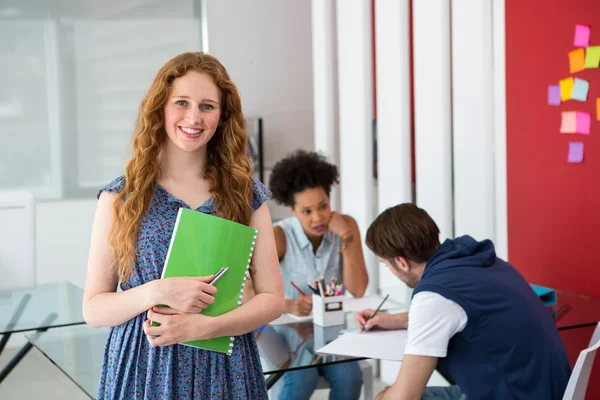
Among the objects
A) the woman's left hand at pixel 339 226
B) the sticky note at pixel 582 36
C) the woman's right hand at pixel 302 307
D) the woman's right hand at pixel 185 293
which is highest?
the sticky note at pixel 582 36

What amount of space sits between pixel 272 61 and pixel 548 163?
2870 mm

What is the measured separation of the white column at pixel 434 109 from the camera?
10.6ft

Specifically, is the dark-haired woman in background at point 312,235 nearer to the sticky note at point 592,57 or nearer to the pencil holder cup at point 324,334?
the pencil holder cup at point 324,334

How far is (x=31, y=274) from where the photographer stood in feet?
11.0

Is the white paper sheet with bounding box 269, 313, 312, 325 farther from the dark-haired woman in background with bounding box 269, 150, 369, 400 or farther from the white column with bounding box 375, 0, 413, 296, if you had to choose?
the white column with bounding box 375, 0, 413, 296

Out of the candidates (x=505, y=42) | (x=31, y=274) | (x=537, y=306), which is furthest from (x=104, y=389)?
(x=505, y=42)

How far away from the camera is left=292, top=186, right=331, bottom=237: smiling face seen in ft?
10.1

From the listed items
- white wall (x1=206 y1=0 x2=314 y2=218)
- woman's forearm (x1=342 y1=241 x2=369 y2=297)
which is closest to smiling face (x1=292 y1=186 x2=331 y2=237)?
woman's forearm (x1=342 y1=241 x2=369 y2=297)

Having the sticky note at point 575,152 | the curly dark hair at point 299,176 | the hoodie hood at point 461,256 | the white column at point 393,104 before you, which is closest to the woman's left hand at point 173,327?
the hoodie hood at point 461,256

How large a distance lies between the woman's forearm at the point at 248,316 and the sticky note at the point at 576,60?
1748 mm

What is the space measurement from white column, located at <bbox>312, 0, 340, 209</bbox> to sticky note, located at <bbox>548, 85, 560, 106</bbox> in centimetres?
125

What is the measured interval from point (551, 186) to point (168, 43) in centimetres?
312

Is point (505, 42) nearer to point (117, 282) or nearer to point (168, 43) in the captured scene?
point (117, 282)

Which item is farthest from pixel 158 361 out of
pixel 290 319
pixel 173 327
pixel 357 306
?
pixel 357 306
